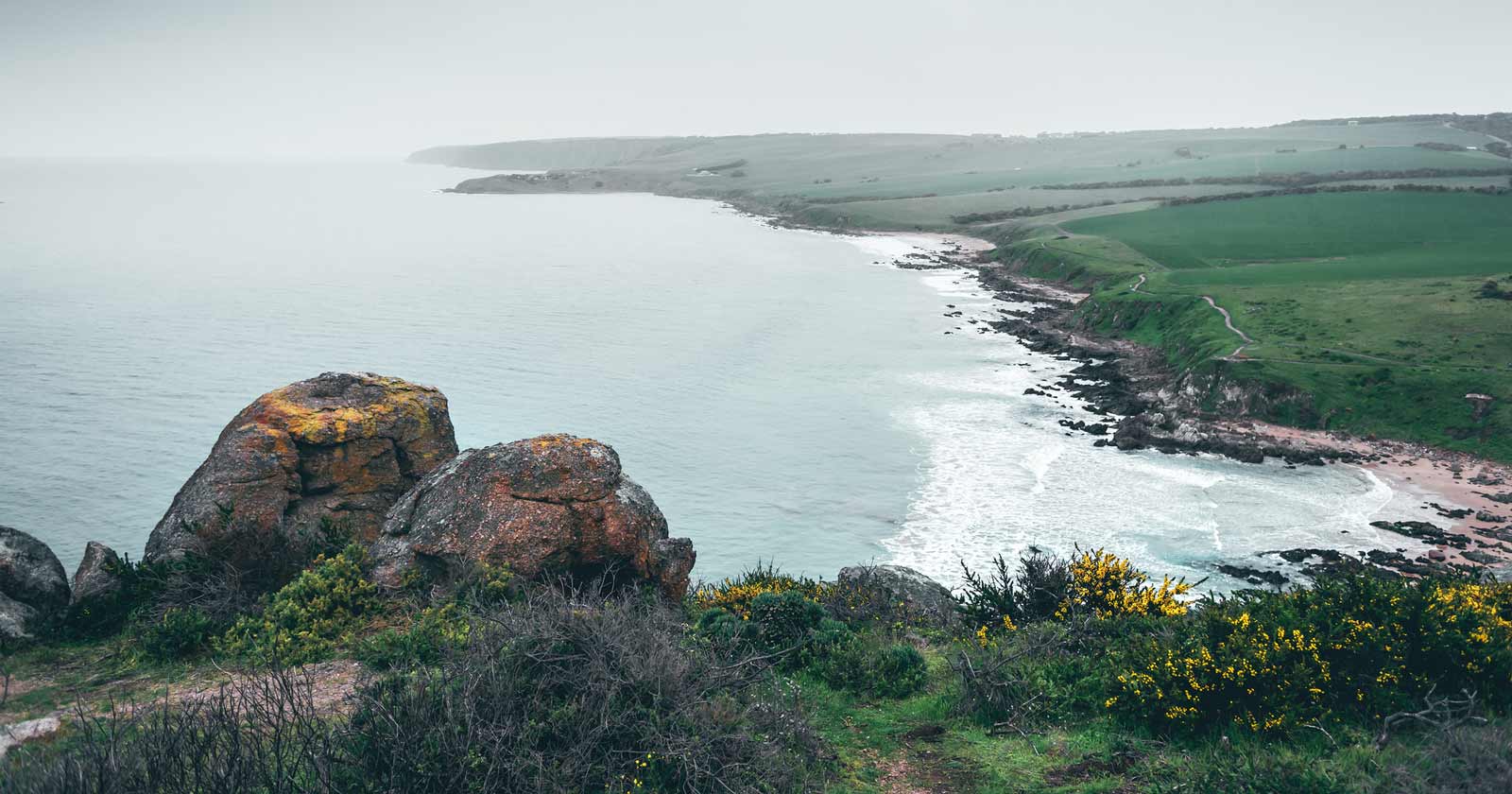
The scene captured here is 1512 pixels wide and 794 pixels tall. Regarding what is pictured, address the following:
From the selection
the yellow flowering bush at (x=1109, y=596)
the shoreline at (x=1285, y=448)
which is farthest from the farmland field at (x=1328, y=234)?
the yellow flowering bush at (x=1109, y=596)

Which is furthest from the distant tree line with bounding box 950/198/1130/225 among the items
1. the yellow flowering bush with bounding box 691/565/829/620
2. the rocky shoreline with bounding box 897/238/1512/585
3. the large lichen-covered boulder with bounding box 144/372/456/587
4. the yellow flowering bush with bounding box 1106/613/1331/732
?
the yellow flowering bush with bounding box 1106/613/1331/732

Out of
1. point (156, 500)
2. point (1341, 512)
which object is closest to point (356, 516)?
point (156, 500)

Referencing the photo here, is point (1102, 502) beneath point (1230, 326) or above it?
beneath

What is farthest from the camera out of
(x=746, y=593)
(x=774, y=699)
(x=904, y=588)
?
(x=904, y=588)

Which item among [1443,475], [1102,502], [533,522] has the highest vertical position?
[533,522]

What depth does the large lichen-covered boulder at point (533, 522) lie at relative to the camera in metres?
14.0

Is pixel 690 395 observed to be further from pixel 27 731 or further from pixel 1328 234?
pixel 1328 234

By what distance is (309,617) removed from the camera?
12.9 m

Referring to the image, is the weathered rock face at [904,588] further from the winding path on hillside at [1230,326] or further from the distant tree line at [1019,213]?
the distant tree line at [1019,213]

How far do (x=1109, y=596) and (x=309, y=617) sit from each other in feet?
39.0

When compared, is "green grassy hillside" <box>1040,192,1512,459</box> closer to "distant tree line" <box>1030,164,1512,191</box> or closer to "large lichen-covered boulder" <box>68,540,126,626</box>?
"distant tree line" <box>1030,164,1512,191</box>

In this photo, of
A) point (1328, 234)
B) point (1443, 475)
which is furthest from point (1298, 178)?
point (1443, 475)

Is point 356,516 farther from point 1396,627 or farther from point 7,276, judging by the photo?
point 7,276

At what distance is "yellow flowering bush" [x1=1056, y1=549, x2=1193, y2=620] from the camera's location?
13.8m
